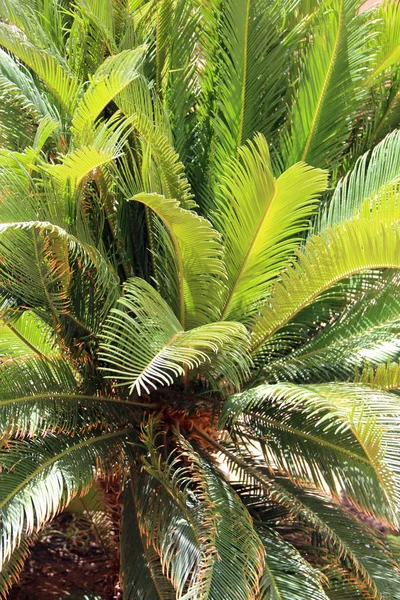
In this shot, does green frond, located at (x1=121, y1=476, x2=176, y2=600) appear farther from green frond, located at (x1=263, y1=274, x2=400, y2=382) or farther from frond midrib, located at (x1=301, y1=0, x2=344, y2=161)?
frond midrib, located at (x1=301, y1=0, x2=344, y2=161)

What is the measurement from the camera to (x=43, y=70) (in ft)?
8.34

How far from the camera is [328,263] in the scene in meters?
2.16

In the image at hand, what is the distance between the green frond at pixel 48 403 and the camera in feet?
7.16

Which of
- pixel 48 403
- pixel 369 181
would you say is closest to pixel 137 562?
pixel 48 403

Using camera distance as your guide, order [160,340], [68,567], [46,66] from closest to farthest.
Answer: [160,340]
[46,66]
[68,567]

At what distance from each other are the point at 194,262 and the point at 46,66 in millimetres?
928

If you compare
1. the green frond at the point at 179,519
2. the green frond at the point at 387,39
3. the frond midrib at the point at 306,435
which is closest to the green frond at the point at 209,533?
the green frond at the point at 179,519

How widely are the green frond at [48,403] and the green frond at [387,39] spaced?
1724 mm

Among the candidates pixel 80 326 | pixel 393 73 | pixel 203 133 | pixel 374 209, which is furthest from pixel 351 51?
pixel 80 326

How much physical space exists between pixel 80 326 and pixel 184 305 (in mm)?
367

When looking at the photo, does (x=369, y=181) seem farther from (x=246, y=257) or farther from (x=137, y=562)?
(x=137, y=562)

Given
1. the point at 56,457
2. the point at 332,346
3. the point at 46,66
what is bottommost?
the point at 56,457

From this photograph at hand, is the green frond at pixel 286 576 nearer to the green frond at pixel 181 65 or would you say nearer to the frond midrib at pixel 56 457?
the frond midrib at pixel 56 457

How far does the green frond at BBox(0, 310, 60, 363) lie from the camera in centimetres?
235
